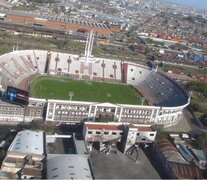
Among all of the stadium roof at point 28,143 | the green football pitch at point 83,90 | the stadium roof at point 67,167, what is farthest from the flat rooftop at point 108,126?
the green football pitch at point 83,90

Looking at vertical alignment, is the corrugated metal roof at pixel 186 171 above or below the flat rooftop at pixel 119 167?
above

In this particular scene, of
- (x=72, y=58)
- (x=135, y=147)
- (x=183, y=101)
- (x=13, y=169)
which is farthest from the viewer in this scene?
(x=72, y=58)

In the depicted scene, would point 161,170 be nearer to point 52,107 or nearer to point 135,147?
point 135,147

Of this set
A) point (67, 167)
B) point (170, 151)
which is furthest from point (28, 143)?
point (170, 151)

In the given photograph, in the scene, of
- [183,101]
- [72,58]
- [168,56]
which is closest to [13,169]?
[183,101]

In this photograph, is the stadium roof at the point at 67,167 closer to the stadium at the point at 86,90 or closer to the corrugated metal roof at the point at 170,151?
the corrugated metal roof at the point at 170,151

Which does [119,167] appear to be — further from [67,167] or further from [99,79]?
[99,79]

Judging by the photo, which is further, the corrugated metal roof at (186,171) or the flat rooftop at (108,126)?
the flat rooftop at (108,126)

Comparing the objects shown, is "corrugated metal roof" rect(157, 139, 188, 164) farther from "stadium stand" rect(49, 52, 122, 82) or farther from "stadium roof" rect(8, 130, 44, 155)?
"stadium stand" rect(49, 52, 122, 82)
